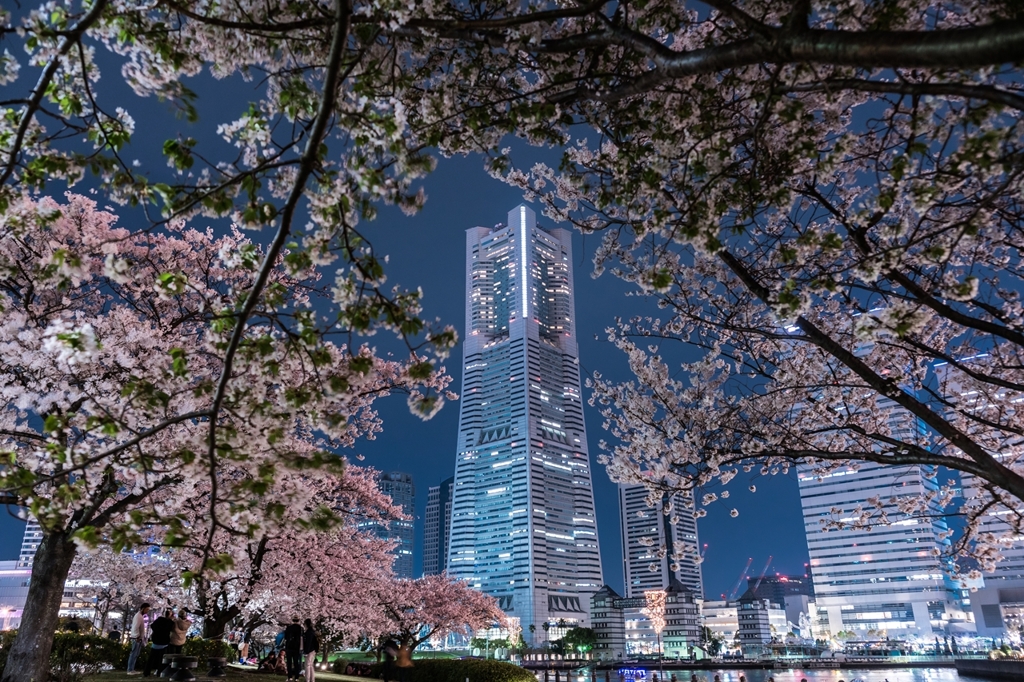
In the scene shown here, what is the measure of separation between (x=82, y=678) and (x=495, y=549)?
136178 mm

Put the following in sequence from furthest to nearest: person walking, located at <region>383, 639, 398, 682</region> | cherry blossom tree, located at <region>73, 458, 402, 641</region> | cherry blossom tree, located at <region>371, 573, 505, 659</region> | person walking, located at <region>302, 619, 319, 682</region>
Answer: cherry blossom tree, located at <region>371, 573, 505, 659</region> → cherry blossom tree, located at <region>73, 458, 402, 641</region> → person walking, located at <region>383, 639, 398, 682</region> → person walking, located at <region>302, 619, 319, 682</region>

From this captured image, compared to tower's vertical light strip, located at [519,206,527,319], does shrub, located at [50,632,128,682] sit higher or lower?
lower

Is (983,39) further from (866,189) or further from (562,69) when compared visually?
(866,189)

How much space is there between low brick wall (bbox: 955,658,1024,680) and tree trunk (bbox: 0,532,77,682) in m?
53.1

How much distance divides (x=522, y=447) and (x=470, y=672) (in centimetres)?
12577

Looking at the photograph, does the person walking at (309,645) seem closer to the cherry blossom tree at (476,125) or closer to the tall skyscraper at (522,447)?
the cherry blossom tree at (476,125)

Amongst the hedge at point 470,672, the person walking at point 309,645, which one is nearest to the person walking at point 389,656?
the hedge at point 470,672

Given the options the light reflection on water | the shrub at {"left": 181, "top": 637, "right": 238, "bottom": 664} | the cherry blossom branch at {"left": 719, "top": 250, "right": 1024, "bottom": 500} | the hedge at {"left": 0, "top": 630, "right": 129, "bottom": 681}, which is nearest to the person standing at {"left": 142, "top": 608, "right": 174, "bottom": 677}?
the hedge at {"left": 0, "top": 630, "right": 129, "bottom": 681}

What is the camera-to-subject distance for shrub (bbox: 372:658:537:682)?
55.2 feet

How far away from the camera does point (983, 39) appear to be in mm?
2352

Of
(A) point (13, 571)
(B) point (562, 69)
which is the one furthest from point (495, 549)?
(B) point (562, 69)

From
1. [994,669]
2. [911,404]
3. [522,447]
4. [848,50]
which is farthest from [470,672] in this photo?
[522,447]

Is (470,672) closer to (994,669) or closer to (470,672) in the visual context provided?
(470,672)

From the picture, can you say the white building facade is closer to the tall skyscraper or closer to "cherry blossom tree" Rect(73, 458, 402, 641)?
the tall skyscraper
